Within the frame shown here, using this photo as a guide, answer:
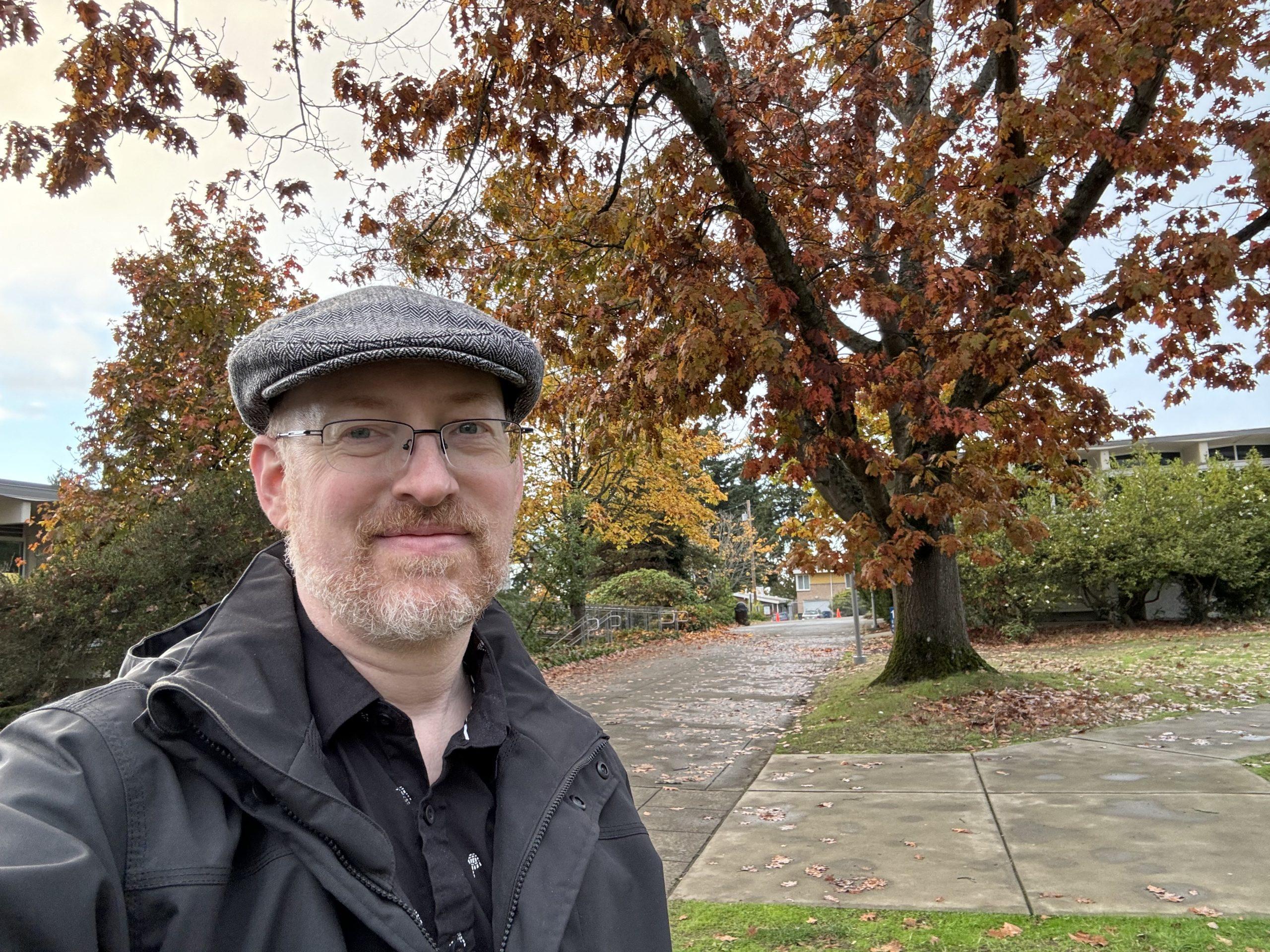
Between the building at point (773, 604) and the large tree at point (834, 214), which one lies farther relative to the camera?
the building at point (773, 604)

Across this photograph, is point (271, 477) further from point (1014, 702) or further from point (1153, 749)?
A: point (1014, 702)

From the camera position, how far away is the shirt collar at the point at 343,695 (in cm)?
146

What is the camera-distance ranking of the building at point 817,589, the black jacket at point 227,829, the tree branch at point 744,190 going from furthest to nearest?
the building at point 817,589, the tree branch at point 744,190, the black jacket at point 227,829

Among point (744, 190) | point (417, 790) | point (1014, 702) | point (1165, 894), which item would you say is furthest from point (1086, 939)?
point (744, 190)

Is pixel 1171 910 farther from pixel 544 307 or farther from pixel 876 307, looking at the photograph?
pixel 544 307

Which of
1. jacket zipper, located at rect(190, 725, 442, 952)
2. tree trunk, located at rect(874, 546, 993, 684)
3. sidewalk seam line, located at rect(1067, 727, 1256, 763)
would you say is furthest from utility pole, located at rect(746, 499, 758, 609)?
jacket zipper, located at rect(190, 725, 442, 952)

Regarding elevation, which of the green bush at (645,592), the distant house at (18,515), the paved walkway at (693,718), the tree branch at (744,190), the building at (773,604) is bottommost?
the building at (773,604)

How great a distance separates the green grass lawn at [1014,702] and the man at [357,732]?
7.02 meters

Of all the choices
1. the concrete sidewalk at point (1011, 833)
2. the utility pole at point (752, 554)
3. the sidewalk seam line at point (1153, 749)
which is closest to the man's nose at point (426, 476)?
the concrete sidewalk at point (1011, 833)

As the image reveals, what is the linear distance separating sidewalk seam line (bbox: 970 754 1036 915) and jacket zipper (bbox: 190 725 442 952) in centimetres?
389

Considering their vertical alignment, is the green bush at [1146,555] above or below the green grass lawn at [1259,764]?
above

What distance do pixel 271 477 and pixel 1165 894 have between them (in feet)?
15.2

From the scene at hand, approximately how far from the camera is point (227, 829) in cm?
116

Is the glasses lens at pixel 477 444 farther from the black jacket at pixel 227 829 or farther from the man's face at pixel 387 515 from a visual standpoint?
the black jacket at pixel 227 829
